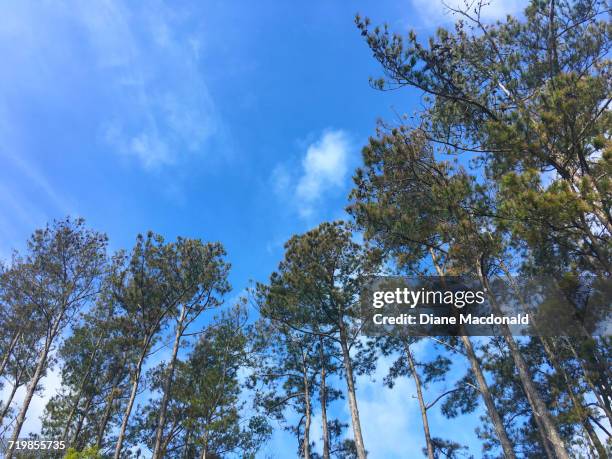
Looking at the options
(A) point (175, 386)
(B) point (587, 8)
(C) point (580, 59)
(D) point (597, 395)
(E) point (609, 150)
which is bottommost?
(D) point (597, 395)

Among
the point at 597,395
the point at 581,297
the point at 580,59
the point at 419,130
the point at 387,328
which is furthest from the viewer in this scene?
the point at 387,328

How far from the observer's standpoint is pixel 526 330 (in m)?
11.3

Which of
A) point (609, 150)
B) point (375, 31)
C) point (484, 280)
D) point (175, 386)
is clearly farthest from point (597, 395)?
point (175, 386)

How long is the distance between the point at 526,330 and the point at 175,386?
12.7 m

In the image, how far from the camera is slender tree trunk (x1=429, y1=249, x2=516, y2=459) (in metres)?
8.98

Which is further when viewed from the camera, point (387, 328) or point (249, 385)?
point (249, 385)

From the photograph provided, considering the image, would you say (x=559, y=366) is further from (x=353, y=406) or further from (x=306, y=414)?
(x=306, y=414)

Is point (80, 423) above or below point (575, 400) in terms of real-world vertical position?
above

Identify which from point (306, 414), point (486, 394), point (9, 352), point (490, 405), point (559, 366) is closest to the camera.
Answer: point (490, 405)

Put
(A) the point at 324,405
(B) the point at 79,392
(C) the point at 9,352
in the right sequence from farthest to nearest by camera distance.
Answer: (B) the point at 79,392 < (A) the point at 324,405 < (C) the point at 9,352

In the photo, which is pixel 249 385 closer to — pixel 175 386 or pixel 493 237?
pixel 175 386

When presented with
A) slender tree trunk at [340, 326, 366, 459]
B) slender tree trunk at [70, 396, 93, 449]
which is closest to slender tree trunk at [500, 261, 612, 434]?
slender tree trunk at [340, 326, 366, 459]

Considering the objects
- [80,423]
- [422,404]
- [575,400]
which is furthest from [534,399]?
[80,423]

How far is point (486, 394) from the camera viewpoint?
962 centimetres
